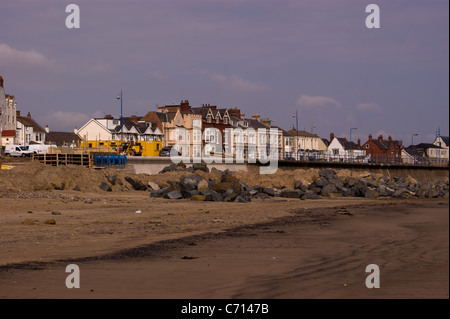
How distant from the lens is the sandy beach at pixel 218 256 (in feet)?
26.3

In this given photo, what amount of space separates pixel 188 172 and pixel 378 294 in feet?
121

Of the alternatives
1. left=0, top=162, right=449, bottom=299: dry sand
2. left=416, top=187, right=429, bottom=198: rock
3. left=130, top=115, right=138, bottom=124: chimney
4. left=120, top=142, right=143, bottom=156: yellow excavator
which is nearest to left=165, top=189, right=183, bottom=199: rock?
left=0, top=162, right=449, bottom=299: dry sand

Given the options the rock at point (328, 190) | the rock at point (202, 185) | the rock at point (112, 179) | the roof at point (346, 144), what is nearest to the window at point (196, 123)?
the roof at point (346, 144)

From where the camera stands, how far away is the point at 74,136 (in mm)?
123562

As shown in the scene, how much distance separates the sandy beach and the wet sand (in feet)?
0.05

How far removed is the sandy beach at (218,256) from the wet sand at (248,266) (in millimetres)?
17

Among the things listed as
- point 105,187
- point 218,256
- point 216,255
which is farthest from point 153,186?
point 218,256

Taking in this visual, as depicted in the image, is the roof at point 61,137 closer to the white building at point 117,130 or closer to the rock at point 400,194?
Answer: the white building at point 117,130

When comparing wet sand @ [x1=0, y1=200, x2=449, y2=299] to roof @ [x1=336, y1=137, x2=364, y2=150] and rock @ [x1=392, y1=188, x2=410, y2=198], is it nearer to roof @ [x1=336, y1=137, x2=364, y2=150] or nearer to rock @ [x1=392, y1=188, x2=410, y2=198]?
rock @ [x1=392, y1=188, x2=410, y2=198]

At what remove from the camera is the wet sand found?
7887 mm

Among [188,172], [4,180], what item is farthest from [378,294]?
[188,172]
